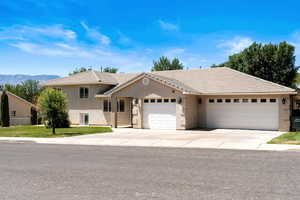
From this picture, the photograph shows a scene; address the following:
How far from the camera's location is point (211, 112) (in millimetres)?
26000

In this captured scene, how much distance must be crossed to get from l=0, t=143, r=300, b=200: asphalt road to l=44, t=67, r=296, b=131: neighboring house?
11573 millimetres

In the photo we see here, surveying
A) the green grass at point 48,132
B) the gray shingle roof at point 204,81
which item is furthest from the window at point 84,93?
the green grass at point 48,132

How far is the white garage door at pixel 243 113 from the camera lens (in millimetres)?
23648

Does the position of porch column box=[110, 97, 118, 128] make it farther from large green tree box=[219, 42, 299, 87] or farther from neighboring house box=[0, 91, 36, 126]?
large green tree box=[219, 42, 299, 87]

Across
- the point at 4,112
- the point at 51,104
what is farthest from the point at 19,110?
the point at 51,104

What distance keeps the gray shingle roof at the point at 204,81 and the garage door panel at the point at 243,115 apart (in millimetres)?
1170

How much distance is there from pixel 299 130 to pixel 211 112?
6566 mm

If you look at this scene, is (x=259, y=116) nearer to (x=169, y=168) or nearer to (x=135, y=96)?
(x=135, y=96)

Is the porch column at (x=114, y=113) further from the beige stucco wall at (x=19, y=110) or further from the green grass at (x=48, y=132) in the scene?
the beige stucco wall at (x=19, y=110)

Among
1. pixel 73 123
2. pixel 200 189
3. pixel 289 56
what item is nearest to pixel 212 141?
pixel 200 189

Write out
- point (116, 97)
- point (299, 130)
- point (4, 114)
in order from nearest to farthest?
point (299, 130) < point (116, 97) < point (4, 114)

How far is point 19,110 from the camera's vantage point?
42.0 meters

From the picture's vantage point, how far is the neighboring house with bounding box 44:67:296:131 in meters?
23.6

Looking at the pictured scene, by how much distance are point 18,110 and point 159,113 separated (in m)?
23.9
